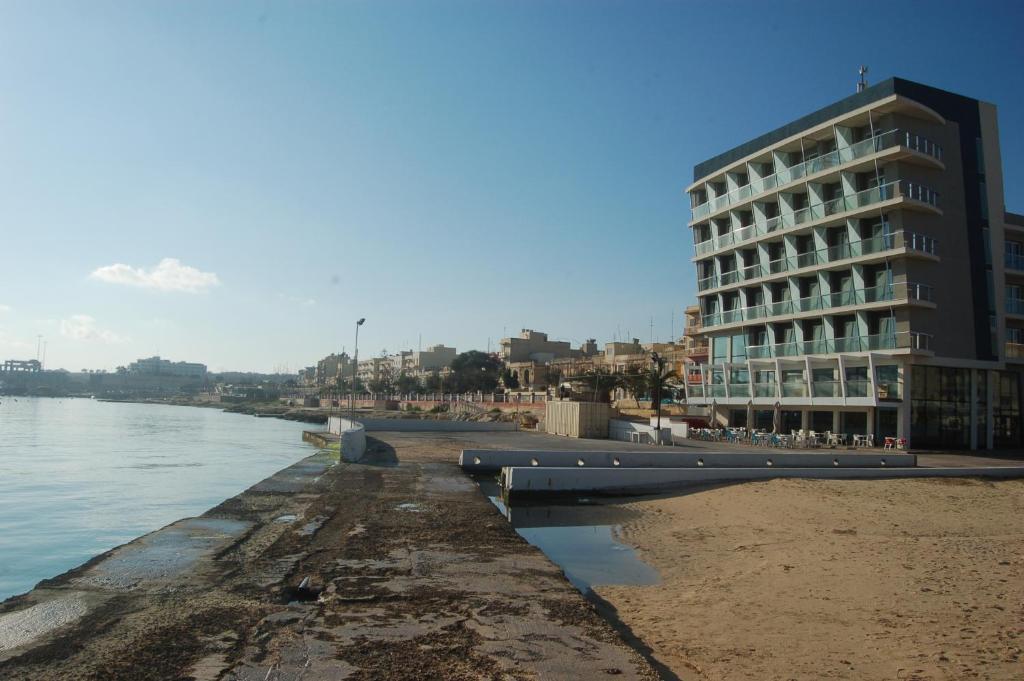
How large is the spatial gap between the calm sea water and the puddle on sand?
10.4 m

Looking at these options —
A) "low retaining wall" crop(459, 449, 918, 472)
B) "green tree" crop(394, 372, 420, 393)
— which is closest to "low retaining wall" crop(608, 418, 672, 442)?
"low retaining wall" crop(459, 449, 918, 472)

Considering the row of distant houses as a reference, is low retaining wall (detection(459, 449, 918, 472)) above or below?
below

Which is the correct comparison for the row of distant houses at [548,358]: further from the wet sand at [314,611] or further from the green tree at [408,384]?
the wet sand at [314,611]

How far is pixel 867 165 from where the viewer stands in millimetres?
35812

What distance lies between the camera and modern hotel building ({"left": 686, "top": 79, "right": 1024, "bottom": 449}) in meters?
34.8

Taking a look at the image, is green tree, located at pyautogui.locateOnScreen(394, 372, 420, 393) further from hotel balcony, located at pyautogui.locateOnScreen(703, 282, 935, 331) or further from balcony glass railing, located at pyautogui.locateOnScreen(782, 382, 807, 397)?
balcony glass railing, located at pyautogui.locateOnScreen(782, 382, 807, 397)

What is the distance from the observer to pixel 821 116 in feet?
126

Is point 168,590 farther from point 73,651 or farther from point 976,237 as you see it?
point 976,237

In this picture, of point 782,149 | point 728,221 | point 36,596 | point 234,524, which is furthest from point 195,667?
point 728,221

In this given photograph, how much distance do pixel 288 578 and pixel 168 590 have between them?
1501mm

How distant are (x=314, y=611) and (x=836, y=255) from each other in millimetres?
36351

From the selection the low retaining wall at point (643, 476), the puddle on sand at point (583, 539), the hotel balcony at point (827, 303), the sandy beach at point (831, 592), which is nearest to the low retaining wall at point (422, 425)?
the hotel balcony at point (827, 303)

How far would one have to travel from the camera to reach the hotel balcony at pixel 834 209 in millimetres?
34688

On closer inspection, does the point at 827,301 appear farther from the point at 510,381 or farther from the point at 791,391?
the point at 510,381
